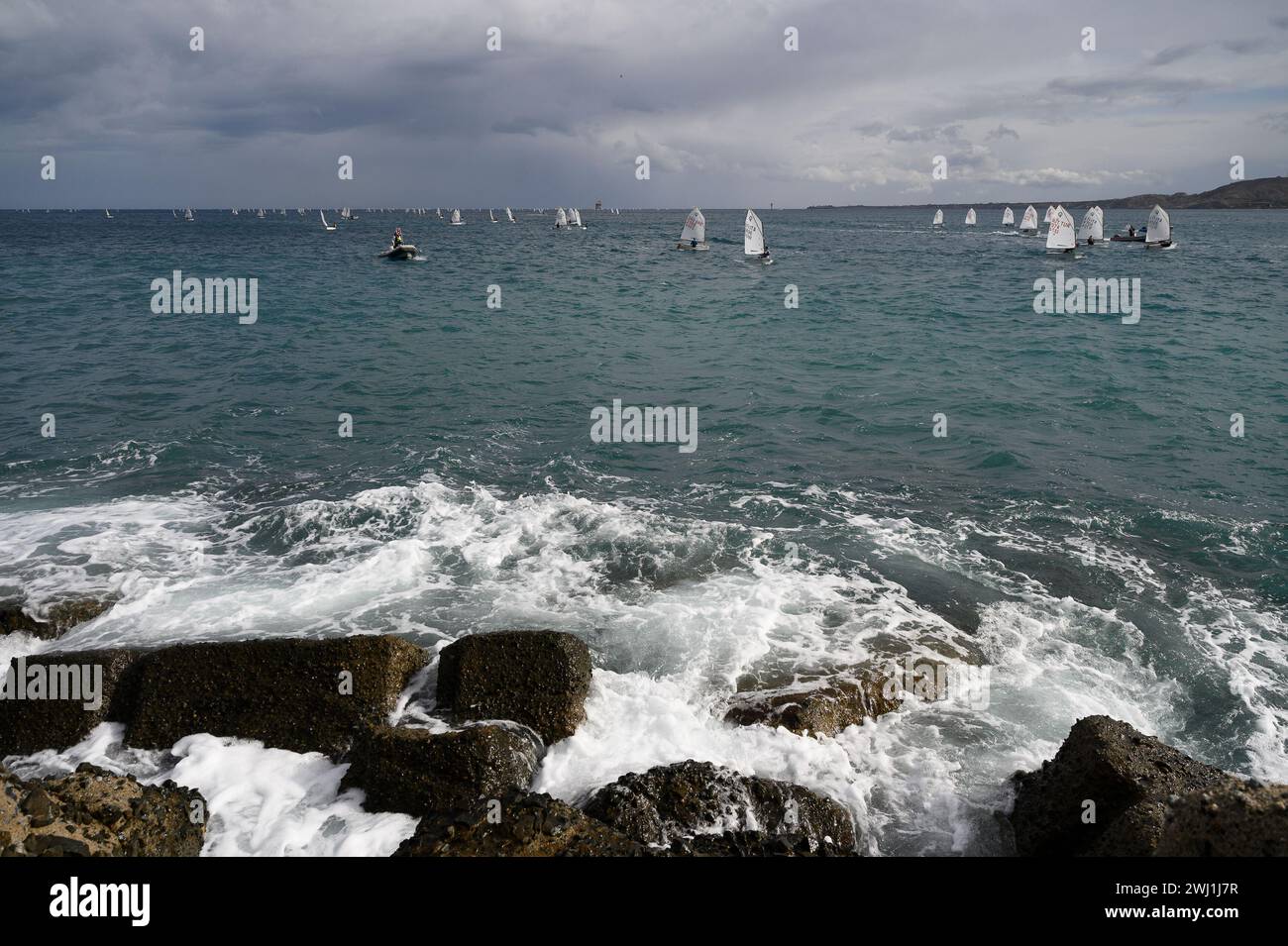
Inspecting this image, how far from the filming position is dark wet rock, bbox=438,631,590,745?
7.28 m

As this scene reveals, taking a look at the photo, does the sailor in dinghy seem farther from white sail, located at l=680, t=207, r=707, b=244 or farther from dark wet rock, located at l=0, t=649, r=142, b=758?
dark wet rock, located at l=0, t=649, r=142, b=758

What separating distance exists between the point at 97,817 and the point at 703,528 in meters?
8.87

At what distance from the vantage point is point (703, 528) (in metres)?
12.6

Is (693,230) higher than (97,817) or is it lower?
higher

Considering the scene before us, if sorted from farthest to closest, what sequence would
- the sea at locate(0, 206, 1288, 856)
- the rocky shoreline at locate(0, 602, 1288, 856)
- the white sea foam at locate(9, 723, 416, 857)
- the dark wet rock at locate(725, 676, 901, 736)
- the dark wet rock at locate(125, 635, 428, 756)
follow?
the dark wet rock at locate(725, 676, 901, 736), the sea at locate(0, 206, 1288, 856), the dark wet rock at locate(125, 635, 428, 756), the white sea foam at locate(9, 723, 416, 857), the rocky shoreline at locate(0, 602, 1288, 856)

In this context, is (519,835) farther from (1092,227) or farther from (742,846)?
(1092,227)

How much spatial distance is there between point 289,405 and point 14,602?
10.8m

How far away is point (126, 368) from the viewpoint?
2362 centimetres

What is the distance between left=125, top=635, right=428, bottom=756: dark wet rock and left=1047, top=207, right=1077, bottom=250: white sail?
72949 mm

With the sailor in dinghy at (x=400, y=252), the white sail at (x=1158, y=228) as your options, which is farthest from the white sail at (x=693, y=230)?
the white sail at (x=1158, y=228)

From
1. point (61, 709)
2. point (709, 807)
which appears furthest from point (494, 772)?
point (61, 709)

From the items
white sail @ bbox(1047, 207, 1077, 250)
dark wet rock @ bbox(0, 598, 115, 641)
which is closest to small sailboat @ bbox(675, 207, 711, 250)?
white sail @ bbox(1047, 207, 1077, 250)

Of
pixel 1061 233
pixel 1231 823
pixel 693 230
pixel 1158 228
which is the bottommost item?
pixel 1231 823
